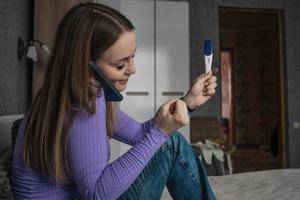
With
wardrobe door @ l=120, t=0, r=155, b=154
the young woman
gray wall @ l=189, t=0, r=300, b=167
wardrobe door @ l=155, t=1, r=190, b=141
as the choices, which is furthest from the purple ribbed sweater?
gray wall @ l=189, t=0, r=300, b=167

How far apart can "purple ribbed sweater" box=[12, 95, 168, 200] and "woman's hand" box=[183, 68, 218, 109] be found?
271mm

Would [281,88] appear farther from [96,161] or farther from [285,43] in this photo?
[96,161]

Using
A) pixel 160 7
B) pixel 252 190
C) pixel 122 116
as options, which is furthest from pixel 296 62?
pixel 122 116

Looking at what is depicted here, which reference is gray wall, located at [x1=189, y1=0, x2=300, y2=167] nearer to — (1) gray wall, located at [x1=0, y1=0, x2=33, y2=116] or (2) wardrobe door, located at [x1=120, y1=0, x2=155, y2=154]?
(2) wardrobe door, located at [x1=120, y1=0, x2=155, y2=154]

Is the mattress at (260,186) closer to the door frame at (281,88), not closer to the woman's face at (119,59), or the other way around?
the woman's face at (119,59)

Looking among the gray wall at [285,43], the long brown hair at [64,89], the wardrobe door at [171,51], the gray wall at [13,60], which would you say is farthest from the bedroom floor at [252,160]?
the long brown hair at [64,89]

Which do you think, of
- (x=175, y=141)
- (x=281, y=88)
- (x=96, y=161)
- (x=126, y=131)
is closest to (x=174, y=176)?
(x=175, y=141)

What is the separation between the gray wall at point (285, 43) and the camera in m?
4.63

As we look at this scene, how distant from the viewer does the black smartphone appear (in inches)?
36.0

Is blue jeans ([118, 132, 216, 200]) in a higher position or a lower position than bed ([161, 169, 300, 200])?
higher

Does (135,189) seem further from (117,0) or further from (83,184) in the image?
(117,0)

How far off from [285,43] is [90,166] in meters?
4.58

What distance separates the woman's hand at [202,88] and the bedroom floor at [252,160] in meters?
4.09

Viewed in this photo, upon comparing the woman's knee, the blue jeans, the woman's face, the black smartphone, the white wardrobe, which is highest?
the white wardrobe
